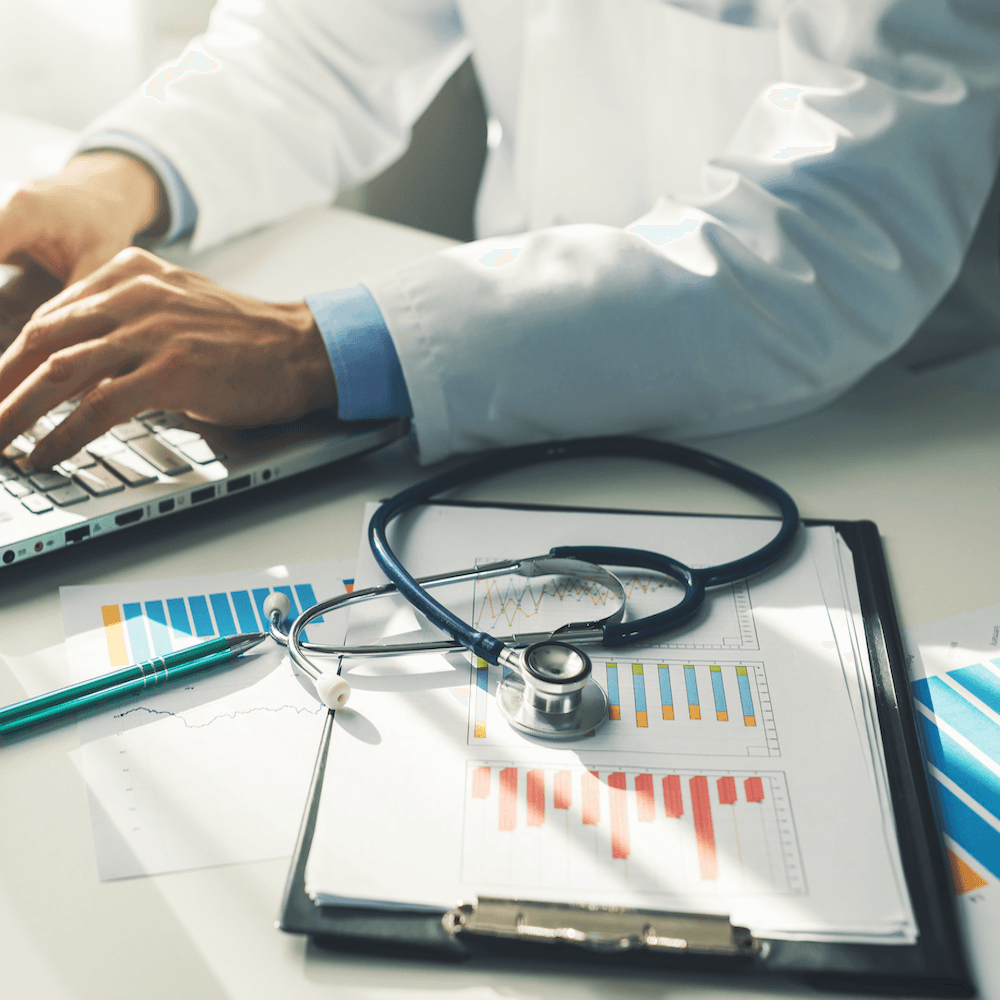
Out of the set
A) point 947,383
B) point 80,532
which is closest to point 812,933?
point 80,532

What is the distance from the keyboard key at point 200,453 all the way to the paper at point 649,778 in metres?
0.15

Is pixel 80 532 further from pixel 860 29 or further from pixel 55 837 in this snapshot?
pixel 860 29

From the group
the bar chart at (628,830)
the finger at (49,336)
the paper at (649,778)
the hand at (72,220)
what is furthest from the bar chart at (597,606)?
the hand at (72,220)

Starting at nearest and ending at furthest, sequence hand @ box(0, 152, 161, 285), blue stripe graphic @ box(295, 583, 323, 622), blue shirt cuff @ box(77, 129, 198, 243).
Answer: blue stripe graphic @ box(295, 583, 323, 622), hand @ box(0, 152, 161, 285), blue shirt cuff @ box(77, 129, 198, 243)

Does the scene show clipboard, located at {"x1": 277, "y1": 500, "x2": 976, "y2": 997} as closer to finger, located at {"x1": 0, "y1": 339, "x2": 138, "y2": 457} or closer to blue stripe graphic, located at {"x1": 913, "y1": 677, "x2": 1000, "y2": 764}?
blue stripe graphic, located at {"x1": 913, "y1": 677, "x2": 1000, "y2": 764}

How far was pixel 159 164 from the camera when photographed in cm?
101

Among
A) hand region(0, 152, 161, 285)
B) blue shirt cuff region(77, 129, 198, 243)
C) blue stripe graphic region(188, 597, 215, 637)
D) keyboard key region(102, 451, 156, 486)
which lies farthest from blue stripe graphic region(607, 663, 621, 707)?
blue shirt cuff region(77, 129, 198, 243)

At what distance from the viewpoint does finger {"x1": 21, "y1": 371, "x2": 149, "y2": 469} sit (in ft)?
2.00

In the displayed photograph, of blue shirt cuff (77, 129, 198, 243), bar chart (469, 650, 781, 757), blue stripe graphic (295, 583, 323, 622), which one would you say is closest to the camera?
bar chart (469, 650, 781, 757)

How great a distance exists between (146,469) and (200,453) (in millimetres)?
39

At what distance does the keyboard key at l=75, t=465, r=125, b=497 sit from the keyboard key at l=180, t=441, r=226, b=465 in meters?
0.05

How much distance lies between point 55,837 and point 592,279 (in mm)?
505

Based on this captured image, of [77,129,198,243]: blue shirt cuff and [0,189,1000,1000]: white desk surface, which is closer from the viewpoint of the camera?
[0,189,1000,1000]: white desk surface

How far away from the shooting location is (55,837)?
408 millimetres
